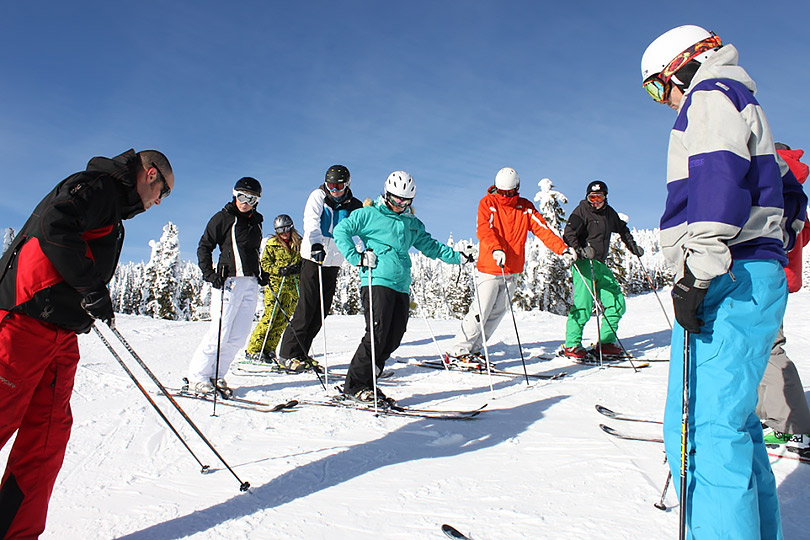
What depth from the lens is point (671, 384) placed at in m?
2.14

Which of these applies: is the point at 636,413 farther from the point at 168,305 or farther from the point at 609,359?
the point at 168,305

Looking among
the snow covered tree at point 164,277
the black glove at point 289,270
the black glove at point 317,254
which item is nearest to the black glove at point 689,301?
the black glove at point 317,254

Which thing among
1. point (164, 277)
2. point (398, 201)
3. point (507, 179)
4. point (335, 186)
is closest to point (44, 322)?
point (398, 201)

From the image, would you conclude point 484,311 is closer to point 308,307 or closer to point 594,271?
point 594,271

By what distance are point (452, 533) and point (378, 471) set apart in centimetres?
97

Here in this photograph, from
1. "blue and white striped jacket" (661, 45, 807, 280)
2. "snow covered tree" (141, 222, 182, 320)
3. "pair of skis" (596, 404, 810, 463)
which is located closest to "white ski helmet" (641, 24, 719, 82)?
"blue and white striped jacket" (661, 45, 807, 280)

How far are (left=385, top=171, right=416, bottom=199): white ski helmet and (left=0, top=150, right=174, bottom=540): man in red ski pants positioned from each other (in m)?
2.91

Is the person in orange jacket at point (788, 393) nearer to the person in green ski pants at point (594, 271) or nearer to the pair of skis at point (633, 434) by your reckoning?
the pair of skis at point (633, 434)

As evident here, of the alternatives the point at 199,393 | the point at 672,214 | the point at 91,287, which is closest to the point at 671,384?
the point at 672,214

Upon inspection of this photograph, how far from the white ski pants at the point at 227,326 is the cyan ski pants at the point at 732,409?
450 cm

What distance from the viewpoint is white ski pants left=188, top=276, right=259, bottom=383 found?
531 centimetres

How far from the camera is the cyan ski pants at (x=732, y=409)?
1852 mm

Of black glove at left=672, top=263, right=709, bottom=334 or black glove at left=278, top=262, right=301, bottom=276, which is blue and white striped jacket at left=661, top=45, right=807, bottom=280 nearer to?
black glove at left=672, top=263, right=709, bottom=334

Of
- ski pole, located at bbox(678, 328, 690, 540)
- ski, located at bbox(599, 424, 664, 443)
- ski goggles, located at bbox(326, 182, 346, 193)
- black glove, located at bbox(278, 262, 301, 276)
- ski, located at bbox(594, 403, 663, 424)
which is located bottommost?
ski, located at bbox(599, 424, 664, 443)
